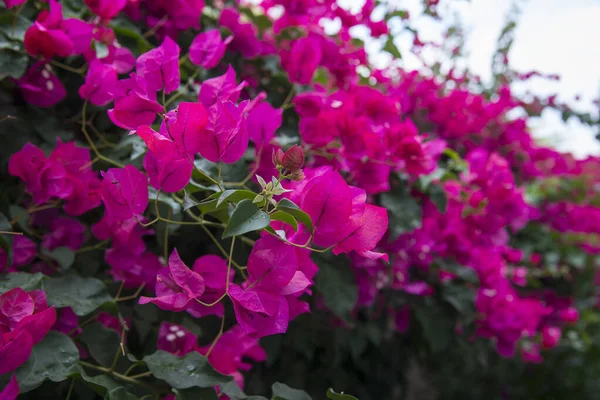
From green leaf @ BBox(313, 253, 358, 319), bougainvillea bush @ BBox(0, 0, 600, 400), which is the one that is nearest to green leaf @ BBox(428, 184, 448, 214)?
bougainvillea bush @ BBox(0, 0, 600, 400)

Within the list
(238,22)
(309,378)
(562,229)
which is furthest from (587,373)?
(238,22)

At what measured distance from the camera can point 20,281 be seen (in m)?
0.63

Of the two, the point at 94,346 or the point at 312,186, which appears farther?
the point at 94,346

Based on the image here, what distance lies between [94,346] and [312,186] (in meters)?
0.36

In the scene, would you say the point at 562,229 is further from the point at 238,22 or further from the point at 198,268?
the point at 198,268

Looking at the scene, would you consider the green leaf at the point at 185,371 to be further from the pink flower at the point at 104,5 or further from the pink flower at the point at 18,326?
the pink flower at the point at 104,5

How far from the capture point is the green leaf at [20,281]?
0.62 metres

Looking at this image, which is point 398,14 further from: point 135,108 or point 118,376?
point 118,376

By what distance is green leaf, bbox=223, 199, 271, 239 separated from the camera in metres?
0.47

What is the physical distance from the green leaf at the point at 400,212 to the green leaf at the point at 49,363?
0.57m

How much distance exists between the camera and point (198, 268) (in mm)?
611

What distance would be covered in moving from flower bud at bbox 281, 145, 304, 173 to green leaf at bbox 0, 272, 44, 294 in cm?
34

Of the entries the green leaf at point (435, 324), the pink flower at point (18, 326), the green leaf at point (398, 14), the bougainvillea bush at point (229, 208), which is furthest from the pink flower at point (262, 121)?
the green leaf at point (435, 324)

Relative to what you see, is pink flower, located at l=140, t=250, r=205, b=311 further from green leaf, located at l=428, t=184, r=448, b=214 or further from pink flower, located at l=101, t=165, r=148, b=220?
green leaf, located at l=428, t=184, r=448, b=214
